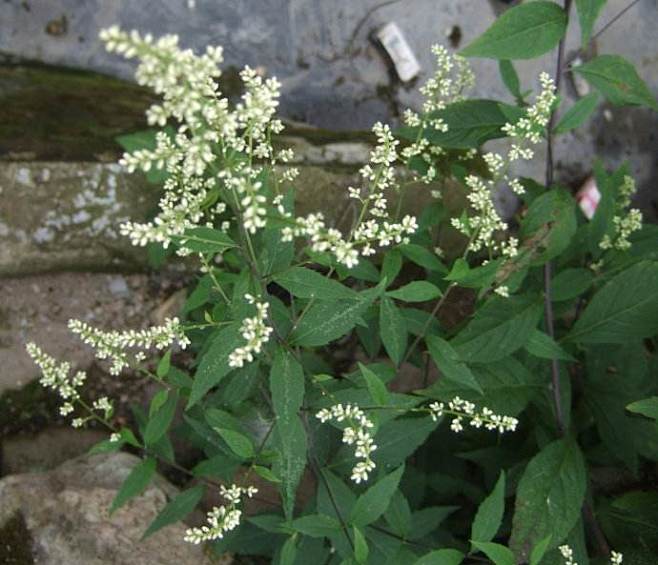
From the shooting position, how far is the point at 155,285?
436 centimetres

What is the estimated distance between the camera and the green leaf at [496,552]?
7.63 ft

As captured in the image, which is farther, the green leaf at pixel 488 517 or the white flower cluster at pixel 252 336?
the green leaf at pixel 488 517

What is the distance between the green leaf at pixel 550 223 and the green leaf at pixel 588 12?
0.69 metres

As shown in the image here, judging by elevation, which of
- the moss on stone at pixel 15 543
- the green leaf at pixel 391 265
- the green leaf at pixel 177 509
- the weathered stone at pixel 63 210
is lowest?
the green leaf at pixel 177 509

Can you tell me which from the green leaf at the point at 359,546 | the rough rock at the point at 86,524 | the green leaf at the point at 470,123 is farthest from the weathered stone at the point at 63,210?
the green leaf at the point at 359,546

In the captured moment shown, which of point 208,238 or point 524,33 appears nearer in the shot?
point 208,238

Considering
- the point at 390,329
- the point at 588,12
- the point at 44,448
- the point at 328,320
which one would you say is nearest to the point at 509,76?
the point at 588,12

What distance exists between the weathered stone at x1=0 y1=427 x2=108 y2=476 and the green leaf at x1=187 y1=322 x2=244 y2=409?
91.2 inches

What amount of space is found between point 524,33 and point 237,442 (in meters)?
1.58

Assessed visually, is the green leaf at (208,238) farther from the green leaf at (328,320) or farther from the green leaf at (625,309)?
the green leaf at (625,309)

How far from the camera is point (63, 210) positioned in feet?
12.9

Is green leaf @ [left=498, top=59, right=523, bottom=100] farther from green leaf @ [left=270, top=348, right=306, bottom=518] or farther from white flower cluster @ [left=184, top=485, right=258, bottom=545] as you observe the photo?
white flower cluster @ [left=184, top=485, right=258, bottom=545]

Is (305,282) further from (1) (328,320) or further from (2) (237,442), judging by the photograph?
(2) (237,442)

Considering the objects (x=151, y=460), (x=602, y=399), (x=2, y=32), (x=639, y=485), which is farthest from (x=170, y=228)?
(x=2, y=32)
